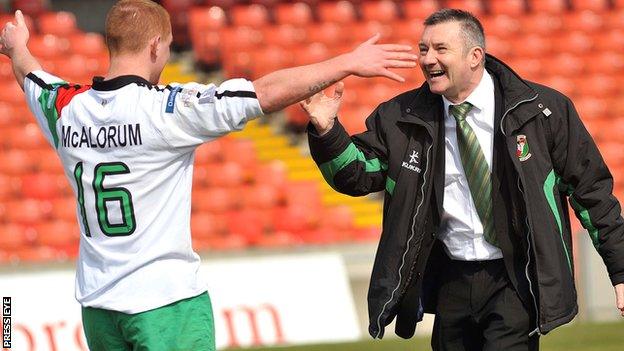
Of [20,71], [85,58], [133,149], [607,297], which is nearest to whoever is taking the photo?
[133,149]

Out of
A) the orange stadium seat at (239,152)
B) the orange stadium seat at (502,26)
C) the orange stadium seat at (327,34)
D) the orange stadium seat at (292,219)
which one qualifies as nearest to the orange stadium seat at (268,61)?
the orange stadium seat at (327,34)

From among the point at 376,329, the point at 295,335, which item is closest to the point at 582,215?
the point at 376,329

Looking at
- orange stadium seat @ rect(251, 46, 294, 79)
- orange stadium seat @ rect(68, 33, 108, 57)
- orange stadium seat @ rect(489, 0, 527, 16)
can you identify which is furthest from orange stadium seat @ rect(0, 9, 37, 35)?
orange stadium seat @ rect(489, 0, 527, 16)

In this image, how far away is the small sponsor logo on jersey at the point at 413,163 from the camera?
5.38 m

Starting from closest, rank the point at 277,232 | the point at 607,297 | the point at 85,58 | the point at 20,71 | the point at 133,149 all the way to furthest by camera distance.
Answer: the point at 133,149 < the point at 20,71 < the point at 607,297 < the point at 277,232 < the point at 85,58

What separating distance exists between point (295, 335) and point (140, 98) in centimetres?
675

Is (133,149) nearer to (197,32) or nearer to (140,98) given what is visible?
(140,98)

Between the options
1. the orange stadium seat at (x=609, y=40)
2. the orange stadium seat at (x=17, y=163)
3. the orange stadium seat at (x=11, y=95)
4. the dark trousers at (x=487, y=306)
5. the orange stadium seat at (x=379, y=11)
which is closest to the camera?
the dark trousers at (x=487, y=306)

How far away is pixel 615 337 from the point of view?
33.8ft

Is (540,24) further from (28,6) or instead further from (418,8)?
(28,6)

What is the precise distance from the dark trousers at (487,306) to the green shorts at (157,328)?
4.21 ft

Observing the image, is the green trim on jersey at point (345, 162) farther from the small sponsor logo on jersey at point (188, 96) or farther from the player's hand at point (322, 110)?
the small sponsor logo on jersey at point (188, 96)

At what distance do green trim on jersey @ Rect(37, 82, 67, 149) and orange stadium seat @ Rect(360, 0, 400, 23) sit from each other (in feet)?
44.2

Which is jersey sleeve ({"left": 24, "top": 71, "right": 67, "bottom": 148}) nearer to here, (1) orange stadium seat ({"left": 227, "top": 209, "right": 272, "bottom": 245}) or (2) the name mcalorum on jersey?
(2) the name mcalorum on jersey
